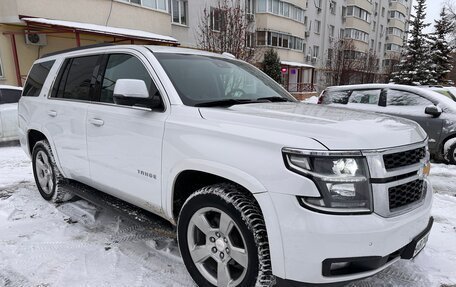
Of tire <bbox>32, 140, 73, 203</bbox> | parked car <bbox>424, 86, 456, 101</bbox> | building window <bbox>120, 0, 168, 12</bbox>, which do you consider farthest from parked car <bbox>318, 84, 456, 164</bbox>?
building window <bbox>120, 0, 168, 12</bbox>

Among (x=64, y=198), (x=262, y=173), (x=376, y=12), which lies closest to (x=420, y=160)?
(x=262, y=173)

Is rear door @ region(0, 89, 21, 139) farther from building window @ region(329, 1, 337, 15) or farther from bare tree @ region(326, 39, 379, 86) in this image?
building window @ region(329, 1, 337, 15)

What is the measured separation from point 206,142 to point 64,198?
290 cm

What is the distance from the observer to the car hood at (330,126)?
206 cm

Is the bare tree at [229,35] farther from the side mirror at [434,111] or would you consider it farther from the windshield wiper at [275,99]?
the windshield wiper at [275,99]

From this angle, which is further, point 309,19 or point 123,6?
point 309,19

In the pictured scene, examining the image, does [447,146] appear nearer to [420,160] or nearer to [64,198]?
[420,160]

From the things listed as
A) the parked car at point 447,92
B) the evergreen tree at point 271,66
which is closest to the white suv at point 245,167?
the parked car at point 447,92

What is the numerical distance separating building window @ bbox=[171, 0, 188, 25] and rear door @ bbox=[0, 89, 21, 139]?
13.2m

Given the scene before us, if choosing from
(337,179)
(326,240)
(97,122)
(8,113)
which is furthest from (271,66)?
(326,240)

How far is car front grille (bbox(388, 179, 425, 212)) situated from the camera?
83.4 inches

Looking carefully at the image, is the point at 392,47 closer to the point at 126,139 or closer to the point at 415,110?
the point at 415,110

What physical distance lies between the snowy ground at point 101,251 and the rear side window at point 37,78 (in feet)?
4.88

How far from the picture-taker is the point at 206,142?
2.43m
